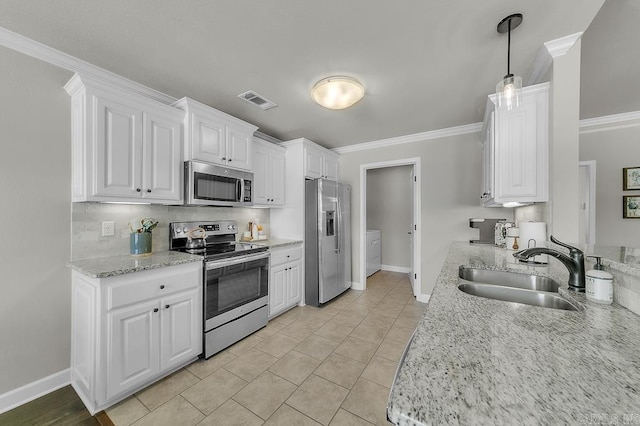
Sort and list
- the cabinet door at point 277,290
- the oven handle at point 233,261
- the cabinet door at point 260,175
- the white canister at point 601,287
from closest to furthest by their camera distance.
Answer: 1. the white canister at point 601,287
2. the oven handle at point 233,261
3. the cabinet door at point 277,290
4. the cabinet door at point 260,175

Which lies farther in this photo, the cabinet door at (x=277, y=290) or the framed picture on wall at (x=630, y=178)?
the cabinet door at (x=277, y=290)

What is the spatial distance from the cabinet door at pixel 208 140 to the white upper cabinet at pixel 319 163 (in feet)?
4.07

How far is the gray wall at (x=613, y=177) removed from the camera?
270cm

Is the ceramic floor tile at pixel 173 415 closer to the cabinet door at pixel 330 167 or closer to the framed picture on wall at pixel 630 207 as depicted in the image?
the cabinet door at pixel 330 167

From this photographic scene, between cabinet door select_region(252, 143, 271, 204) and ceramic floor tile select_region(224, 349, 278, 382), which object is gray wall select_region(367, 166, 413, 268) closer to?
cabinet door select_region(252, 143, 271, 204)

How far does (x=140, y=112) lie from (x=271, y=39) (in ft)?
4.08

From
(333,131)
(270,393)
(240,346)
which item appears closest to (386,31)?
(333,131)

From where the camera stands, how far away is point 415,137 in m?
3.68

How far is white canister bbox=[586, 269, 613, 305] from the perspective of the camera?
3.25 feet

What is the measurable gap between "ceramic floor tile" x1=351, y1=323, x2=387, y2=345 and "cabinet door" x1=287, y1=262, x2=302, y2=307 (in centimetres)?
93

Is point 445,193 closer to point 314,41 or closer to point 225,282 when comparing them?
point 314,41

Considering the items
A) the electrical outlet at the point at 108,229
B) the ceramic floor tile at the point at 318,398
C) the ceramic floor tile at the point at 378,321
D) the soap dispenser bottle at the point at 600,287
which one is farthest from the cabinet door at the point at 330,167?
the soap dispenser bottle at the point at 600,287

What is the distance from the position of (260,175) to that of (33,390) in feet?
8.53

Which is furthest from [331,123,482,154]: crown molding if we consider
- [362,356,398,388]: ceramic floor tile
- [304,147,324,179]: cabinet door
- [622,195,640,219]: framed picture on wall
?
[362,356,398,388]: ceramic floor tile
